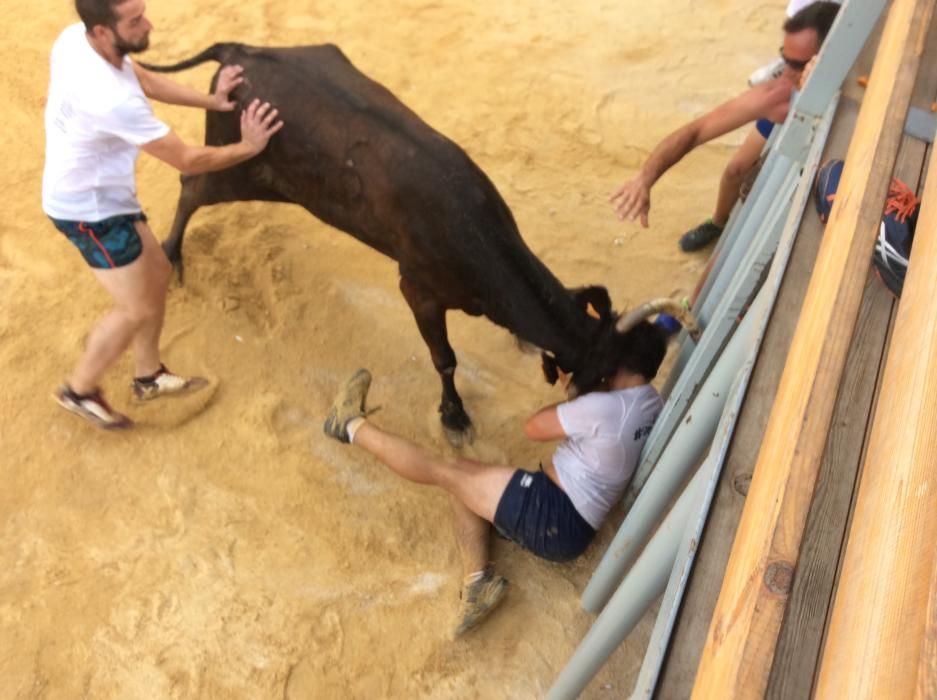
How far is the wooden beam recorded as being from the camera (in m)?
1.08

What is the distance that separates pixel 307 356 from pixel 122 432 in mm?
980

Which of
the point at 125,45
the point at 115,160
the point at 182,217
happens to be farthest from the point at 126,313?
the point at 125,45

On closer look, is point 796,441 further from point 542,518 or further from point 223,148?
point 223,148

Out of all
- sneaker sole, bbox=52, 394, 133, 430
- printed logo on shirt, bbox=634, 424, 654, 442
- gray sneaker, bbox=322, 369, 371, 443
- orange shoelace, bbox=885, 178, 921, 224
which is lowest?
sneaker sole, bbox=52, 394, 133, 430

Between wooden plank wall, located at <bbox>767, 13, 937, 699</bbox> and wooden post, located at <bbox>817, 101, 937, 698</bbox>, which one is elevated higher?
wooden post, located at <bbox>817, 101, 937, 698</bbox>

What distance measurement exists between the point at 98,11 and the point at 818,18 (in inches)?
113

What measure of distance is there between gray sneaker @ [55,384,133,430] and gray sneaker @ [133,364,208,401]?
0.17 meters

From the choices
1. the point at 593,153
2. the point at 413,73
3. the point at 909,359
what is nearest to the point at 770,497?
the point at 909,359

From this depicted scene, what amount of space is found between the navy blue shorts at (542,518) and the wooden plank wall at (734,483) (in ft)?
4.38

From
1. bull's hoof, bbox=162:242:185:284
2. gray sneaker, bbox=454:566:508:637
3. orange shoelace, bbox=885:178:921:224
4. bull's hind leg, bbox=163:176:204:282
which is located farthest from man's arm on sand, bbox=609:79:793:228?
bull's hoof, bbox=162:242:185:284

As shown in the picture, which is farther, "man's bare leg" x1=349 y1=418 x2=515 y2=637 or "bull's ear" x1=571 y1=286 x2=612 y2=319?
"bull's ear" x1=571 y1=286 x2=612 y2=319

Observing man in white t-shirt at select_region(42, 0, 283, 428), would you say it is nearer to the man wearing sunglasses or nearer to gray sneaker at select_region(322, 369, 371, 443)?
gray sneaker at select_region(322, 369, 371, 443)

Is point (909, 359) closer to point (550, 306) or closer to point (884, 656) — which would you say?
point (884, 656)

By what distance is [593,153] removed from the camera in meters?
5.46
